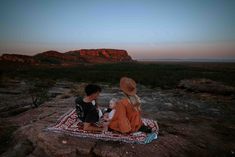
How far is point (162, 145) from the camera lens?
4355 mm

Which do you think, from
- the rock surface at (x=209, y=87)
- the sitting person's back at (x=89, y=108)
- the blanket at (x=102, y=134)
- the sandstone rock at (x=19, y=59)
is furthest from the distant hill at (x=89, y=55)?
the sitting person's back at (x=89, y=108)

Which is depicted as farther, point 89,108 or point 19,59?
point 19,59

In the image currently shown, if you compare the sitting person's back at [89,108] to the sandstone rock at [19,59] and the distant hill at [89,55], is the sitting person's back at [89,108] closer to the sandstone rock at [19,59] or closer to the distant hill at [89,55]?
the sandstone rock at [19,59]

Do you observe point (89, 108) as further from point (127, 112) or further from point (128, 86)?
point (128, 86)

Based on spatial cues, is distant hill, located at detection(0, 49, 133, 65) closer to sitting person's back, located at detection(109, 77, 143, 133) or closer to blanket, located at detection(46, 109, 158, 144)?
blanket, located at detection(46, 109, 158, 144)

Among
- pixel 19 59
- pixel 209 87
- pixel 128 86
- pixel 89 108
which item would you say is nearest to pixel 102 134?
pixel 89 108

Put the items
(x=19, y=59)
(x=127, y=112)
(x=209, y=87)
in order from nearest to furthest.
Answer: (x=127, y=112) → (x=209, y=87) → (x=19, y=59)

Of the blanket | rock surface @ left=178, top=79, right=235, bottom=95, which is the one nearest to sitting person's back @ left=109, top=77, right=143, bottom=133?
the blanket

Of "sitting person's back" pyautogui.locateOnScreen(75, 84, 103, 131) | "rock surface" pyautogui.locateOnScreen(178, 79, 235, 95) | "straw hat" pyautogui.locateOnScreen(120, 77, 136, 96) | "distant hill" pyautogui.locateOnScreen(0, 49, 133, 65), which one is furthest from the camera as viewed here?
"distant hill" pyautogui.locateOnScreen(0, 49, 133, 65)

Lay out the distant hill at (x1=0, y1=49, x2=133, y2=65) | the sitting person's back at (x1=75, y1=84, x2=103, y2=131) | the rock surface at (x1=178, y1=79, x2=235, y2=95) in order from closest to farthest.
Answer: the sitting person's back at (x1=75, y1=84, x2=103, y2=131)
the rock surface at (x1=178, y1=79, x2=235, y2=95)
the distant hill at (x1=0, y1=49, x2=133, y2=65)

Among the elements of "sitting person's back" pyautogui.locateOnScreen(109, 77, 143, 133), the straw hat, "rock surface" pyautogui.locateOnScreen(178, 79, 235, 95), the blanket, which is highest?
the straw hat

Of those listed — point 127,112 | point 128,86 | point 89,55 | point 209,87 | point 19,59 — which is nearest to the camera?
point 128,86

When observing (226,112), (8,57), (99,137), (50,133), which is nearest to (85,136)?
(99,137)

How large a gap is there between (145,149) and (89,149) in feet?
3.48
